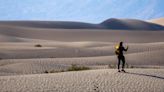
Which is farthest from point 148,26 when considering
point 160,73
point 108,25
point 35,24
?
point 160,73

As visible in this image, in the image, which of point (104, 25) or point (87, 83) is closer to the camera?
point (87, 83)

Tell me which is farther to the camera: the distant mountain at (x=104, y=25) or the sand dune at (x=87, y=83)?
the distant mountain at (x=104, y=25)

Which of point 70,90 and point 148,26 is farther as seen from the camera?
point 148,26

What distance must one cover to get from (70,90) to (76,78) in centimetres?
181

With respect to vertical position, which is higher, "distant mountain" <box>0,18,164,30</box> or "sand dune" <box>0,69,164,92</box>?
"distant mountain" <box>0,18,164,30</box>

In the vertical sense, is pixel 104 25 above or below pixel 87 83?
above

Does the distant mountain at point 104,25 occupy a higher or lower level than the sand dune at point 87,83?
higher

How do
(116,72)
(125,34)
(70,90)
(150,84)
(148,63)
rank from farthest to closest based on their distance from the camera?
(125,34) < (148,63) < (116,72) < (150,84) < (70,90)

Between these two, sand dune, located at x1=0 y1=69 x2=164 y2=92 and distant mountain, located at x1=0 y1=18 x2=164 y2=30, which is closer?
sand dune, located at x1=0 y1=69 x2=164 y2=92

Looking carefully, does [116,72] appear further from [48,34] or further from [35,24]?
[35,24]

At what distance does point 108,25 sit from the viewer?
13200cm

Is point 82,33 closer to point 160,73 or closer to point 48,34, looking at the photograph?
point 48,34

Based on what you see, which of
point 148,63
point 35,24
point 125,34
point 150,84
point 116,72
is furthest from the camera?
point 35,24

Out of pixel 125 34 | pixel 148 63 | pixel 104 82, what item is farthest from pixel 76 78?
pixel 125 34
